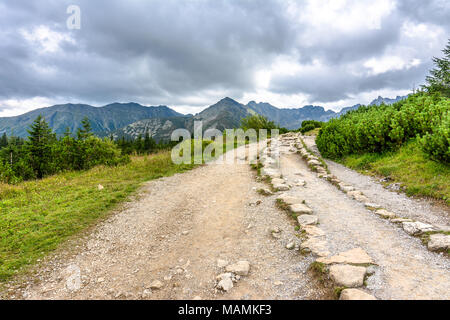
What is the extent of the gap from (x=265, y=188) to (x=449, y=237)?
4.90 m

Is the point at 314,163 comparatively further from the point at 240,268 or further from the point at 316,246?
Answer: the point at 240,268

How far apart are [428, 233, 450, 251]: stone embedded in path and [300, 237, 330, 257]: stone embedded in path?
5.76ft

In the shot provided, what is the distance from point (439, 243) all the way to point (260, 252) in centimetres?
310

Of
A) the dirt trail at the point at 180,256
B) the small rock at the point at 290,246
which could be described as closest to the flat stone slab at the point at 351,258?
the dirt trail at the point at 180,256

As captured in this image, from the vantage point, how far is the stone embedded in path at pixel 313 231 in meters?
4.62

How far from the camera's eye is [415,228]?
4586mm

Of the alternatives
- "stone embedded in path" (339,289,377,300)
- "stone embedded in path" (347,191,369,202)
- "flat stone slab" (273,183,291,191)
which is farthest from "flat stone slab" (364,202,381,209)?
"stone embedded in path" (339,289,377,300)

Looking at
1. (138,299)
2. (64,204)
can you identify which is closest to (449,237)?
(138,299)

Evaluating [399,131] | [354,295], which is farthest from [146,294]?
[399,131]

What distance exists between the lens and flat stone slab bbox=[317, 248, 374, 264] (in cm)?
356

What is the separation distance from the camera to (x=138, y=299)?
3.39m

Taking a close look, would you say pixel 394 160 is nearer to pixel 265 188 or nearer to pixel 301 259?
pixel 265 188

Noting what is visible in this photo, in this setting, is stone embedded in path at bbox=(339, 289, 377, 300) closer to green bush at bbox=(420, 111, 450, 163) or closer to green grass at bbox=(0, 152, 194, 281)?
green grass at bbox=(0, 152, 194, 281)
